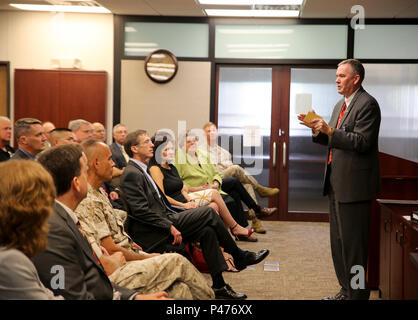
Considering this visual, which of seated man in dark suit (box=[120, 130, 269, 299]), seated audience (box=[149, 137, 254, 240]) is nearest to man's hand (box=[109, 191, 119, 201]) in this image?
seated audience (box=[149, 137, 254, 240])

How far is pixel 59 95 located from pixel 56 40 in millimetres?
790

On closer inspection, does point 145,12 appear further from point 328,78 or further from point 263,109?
point 328,78

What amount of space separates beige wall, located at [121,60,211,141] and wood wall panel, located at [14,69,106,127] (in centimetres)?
36

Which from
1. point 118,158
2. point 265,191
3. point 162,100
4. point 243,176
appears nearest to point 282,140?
point 265,191

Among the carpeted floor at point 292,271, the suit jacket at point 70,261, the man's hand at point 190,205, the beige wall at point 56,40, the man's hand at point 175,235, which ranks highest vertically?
the beige wall at point 56,40

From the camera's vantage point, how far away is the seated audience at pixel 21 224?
133 cm

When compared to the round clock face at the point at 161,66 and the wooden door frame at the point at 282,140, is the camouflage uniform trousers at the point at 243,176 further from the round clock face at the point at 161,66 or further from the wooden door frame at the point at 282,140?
the round clock face at the point at 161,66

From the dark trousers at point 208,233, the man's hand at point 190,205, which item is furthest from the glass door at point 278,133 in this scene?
the dark trousers at point 208,233

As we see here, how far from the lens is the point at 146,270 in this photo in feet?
7.95

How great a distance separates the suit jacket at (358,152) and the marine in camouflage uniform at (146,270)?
1.14 meters

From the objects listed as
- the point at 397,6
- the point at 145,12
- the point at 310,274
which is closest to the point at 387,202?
the point at 310,274

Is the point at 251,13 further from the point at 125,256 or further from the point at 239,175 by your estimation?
the point at 125,256

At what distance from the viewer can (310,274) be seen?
428 centimetres
